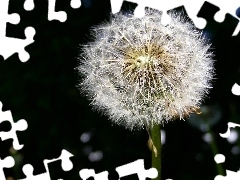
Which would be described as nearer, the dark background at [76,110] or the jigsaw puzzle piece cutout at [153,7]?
the jigsaw puzzle piece cutout at [153,7]

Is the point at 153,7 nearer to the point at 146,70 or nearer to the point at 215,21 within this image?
the point at 146,70

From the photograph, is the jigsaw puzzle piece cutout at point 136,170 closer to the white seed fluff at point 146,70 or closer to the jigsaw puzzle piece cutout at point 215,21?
the white seed fluff at point 146,70

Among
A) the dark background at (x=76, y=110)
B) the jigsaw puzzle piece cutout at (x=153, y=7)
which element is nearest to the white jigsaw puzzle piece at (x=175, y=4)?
the jigsaw puzzle piece cutout at (x=153, y=7)

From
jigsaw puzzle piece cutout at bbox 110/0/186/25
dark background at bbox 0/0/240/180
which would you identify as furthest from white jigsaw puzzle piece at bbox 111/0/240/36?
dark background at bbox 0/0/240/180

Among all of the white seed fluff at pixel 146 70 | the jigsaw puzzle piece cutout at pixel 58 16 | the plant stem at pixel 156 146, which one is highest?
the jigsaw puzzle piece cutout at pixel 58 16

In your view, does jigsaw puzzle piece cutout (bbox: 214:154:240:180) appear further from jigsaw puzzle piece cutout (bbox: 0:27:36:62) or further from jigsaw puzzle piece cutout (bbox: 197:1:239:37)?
jigsaw puzzle piece cutout (bbox: 197:1:239:37)

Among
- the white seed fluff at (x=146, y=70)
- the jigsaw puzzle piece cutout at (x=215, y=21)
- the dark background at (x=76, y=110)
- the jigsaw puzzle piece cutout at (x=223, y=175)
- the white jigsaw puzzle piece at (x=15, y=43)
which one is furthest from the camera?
the dark background at (x=76, y=110)
